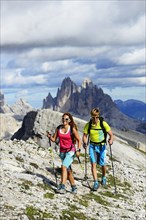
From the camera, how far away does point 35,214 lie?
587 inches

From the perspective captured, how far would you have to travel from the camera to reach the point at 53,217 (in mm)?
15234

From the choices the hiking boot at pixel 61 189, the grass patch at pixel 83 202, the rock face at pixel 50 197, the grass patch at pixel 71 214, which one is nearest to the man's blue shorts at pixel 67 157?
the hiking boot at pixel 61 189

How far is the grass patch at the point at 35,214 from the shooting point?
48.0 ft

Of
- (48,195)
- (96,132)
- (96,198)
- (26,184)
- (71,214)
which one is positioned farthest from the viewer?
(96,132)

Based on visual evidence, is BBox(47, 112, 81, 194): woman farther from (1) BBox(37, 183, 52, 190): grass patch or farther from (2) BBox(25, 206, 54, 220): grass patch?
(2) BBox(25, 206, 54, 220): grass patch

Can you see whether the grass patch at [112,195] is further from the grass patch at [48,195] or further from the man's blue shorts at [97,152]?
the grass patch at [48,195]

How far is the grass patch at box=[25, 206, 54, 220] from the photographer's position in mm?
14633

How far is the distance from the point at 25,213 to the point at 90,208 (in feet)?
14.5

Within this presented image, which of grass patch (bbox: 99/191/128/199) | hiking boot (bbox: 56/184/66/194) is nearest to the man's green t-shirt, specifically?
→ grass patch (bbox: 99/191/128/199)

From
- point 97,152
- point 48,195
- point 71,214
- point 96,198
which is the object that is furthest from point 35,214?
point 97,152

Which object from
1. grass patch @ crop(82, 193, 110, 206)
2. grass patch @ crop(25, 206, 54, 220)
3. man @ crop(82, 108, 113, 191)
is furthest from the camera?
man @ crop(82, 108, 113, 191)

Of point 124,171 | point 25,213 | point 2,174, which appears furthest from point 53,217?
Answer: point 124,171

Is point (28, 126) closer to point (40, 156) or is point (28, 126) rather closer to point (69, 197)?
point (40, 156)

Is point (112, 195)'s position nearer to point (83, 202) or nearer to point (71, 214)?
point (83, 202)
